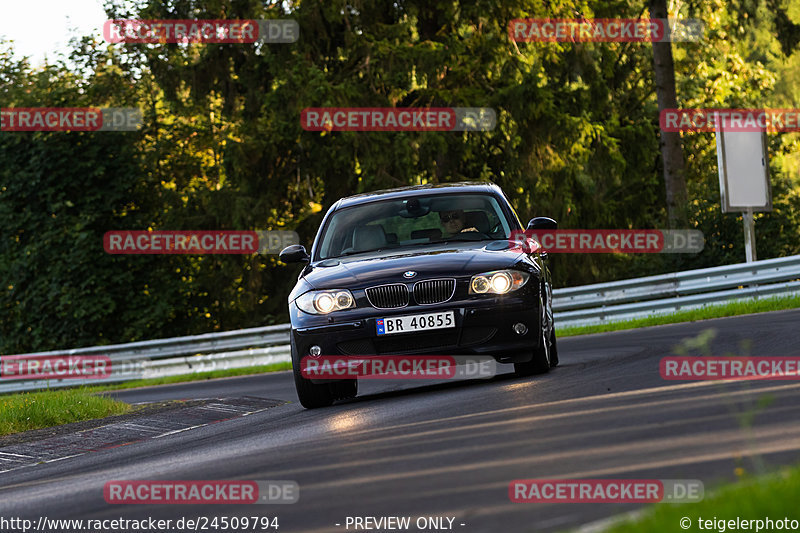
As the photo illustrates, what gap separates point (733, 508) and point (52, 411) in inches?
408

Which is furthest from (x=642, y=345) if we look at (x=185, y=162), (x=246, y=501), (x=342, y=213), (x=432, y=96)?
(x=185, y=162)

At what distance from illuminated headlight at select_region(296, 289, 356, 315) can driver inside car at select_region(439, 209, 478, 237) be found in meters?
1.49

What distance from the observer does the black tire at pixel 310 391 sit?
416 inches

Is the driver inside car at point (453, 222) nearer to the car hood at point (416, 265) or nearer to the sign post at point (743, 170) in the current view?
the car hood at point (416, 265)

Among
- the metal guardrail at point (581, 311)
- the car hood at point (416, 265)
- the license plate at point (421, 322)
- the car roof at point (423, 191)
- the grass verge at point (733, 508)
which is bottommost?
the metal guardrail at point (581, 311)

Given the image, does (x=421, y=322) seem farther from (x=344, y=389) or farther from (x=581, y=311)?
(x=581, y=311)

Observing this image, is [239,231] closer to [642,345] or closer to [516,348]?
[642,345]

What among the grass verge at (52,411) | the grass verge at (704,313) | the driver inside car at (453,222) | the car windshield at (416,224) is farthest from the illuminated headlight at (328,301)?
the grass verge at (704,313)

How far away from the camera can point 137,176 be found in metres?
37.2

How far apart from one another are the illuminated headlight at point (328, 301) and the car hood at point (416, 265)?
2.4 inches

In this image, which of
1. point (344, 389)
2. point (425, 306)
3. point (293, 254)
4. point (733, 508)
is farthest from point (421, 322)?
point (733, 508)

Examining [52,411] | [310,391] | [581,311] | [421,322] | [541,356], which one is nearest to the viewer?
[421,322]

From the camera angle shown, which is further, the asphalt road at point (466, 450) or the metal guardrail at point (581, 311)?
the metal guardrail at point (581, 311)

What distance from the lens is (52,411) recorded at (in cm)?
1336
